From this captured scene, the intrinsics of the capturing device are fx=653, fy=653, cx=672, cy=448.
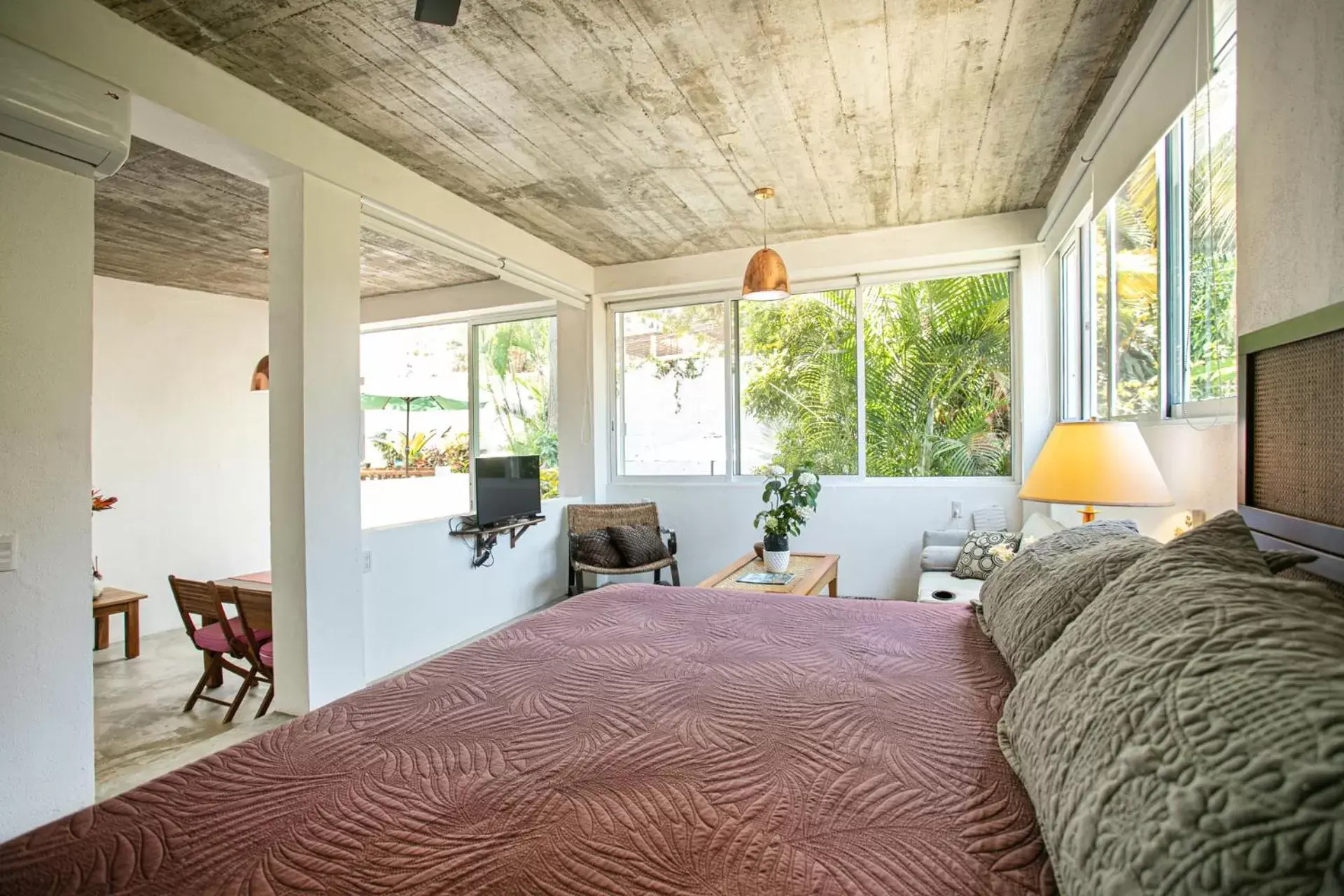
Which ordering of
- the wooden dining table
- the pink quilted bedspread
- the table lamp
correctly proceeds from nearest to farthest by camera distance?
the pink quilted bedspread
the table lamp
the wooden dining table

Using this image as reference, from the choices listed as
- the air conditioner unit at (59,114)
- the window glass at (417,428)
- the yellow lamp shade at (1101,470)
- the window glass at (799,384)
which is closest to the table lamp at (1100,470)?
the yellow lamp shade at (1101,470)

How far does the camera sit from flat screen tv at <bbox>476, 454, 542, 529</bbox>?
418 centimetres

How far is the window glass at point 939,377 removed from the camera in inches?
177

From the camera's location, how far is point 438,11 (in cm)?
154

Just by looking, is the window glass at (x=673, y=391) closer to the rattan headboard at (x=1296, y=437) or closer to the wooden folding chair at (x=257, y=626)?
the wooden folding chair at (x=257, y=626)

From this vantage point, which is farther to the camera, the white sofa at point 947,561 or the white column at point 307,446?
the white sofa at point 947,561

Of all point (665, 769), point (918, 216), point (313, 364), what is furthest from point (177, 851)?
point (918, 216)

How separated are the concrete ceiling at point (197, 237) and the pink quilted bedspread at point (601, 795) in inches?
124

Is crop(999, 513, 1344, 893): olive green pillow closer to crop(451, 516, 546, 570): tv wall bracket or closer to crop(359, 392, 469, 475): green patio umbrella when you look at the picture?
crop(451, 516, 546, 570): tv wall bracket

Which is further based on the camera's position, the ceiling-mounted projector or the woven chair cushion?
the woven chair cushion

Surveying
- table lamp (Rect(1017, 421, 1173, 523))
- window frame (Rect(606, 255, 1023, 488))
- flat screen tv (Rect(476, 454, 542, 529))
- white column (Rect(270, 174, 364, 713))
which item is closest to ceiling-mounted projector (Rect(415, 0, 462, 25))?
white column (Rect(270, 174, 364, 713))

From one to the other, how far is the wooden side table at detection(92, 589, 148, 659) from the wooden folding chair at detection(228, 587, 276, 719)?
1.49m

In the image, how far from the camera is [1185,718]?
0.62 meters

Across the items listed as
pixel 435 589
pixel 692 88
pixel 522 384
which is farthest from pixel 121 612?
pixel 692 88
